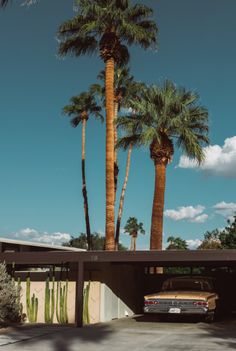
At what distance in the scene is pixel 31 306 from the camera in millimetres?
20016

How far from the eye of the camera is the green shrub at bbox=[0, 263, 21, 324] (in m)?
17.7

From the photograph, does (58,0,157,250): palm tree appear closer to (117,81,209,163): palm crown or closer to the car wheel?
(117,81,209,163): palm crown

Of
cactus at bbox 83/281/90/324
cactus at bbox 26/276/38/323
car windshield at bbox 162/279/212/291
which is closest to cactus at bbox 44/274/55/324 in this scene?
cactus at bbox 26/276/38/323

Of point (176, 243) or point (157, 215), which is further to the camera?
point (176, 243)

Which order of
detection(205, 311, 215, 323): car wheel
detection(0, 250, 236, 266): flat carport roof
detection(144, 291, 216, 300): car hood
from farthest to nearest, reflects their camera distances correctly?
detection(205, 311, 215, 323): car wheel < detection(144, 291, 216, 300): car hood < detection(0, 250, 236, 266): flat carport roof

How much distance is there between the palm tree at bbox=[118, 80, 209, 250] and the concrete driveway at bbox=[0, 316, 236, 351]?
7.44 metres

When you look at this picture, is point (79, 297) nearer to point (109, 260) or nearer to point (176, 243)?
point (109, 260)

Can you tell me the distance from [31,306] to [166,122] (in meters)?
10.6

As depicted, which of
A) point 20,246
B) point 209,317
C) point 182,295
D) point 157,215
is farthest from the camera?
point 20,246

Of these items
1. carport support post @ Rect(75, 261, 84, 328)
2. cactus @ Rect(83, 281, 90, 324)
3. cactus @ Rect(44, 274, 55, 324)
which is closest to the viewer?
carport support post @ Rect(75, 261, 84, 328)

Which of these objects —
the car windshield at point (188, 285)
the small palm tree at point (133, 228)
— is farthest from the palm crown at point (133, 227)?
the car windshield at point (188, 285)

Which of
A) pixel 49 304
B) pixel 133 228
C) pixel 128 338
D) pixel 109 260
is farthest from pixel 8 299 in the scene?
pixel 133 228

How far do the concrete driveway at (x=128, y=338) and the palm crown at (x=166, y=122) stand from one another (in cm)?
943

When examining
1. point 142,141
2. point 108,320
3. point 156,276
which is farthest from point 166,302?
point 142,141
